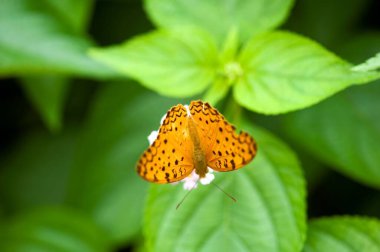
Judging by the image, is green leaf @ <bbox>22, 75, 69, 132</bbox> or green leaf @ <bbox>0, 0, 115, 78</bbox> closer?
green leaf @ <bbox>0, 0, 115, 78</bbox>

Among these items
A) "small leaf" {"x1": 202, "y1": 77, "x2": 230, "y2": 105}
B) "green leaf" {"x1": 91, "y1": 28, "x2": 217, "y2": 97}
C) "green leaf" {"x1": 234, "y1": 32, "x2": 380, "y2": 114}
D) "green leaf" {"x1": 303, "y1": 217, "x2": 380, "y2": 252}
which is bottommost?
"green leaf" {"x1": 303, "y1": 217, "x2": 380, "y2": 252}

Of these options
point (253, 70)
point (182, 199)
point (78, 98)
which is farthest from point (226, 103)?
point (78, 98)

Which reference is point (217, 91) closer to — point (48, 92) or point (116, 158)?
point (116, 158)

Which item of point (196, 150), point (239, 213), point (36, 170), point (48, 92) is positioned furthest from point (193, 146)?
point (36, 170)

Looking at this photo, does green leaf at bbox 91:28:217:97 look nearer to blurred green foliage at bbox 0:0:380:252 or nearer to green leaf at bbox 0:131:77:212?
blurred green foliage at bbox 0:0:380:252

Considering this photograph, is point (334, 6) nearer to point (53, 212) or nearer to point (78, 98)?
point (78, 98)

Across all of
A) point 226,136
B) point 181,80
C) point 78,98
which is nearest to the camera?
point 226,136

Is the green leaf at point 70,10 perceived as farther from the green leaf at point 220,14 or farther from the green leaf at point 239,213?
the green leaf at point 239,213

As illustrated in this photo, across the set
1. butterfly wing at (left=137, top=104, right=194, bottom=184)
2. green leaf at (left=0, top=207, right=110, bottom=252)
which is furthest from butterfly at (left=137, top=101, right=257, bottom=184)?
green leaf at (left=0, top=207, right=110, bottom=252)
